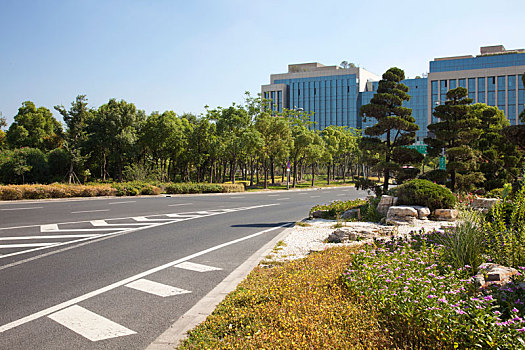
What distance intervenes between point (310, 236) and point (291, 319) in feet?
23.0

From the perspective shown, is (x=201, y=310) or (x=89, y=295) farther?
(x=89, y=295)

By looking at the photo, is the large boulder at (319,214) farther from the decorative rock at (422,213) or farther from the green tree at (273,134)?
the green tree at (273,134)

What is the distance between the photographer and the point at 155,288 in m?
6.38

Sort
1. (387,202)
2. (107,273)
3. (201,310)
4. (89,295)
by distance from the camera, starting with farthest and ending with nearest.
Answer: (387,202), (107,273), (89,295), (201,310)

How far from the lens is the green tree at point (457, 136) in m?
18.6

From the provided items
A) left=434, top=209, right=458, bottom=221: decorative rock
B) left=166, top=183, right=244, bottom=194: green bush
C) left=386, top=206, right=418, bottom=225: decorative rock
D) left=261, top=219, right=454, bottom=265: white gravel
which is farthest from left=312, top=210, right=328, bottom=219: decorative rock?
left=166, top=183, right=244, bottom=194: green bush

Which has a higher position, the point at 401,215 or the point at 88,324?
the point at 401,215

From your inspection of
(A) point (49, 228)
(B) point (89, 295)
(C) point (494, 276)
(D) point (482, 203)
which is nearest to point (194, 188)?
(A) point (49, 228)

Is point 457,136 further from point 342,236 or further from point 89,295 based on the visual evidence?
point 89,295

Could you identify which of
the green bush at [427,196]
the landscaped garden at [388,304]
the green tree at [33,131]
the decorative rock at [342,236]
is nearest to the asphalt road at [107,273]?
the landscaped garden at [388,304]

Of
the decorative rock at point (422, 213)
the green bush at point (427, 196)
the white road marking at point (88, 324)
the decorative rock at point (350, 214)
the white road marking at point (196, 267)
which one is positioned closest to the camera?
the white road marking at point (88, 324)

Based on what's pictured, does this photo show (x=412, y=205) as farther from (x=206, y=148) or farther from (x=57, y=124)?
(x=57, y=124)

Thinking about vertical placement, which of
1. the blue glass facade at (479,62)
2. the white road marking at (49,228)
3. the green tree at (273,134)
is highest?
the blue glass facade at (479,62)

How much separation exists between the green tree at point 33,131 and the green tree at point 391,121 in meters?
38.2
